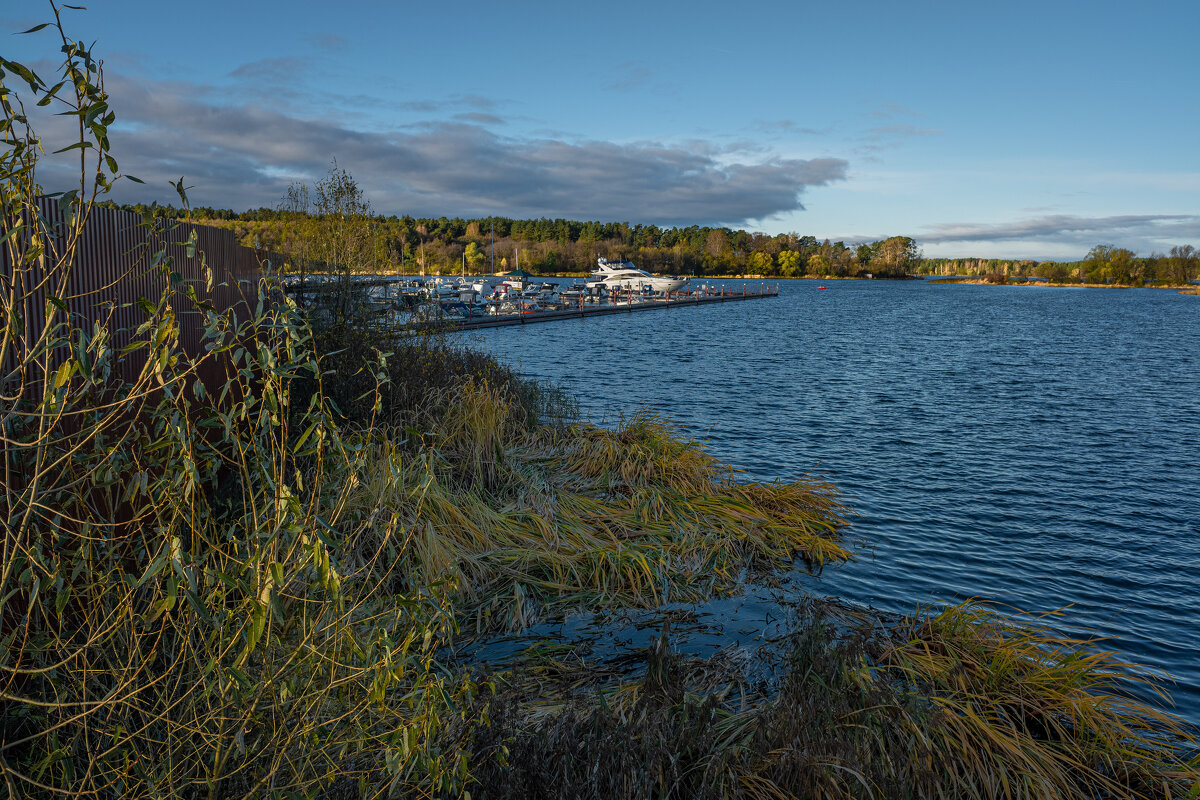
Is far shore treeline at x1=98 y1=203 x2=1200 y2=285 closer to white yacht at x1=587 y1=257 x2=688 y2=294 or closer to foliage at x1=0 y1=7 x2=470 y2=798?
white yacht at x1=587 y1=257 x2=688 y2=294

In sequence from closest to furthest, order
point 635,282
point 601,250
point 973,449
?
point 973,449 < point 635,282 < point 601,250

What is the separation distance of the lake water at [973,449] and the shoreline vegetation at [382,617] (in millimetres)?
967

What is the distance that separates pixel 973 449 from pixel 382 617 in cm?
1477

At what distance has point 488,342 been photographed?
108ft

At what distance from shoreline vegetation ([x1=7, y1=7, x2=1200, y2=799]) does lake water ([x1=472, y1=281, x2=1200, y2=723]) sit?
0.97 m

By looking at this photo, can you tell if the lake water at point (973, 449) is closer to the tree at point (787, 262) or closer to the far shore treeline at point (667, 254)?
the far shore treeline at point (667, 254)

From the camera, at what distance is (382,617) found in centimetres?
438

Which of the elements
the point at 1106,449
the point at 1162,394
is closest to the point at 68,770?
the point at 1106,449

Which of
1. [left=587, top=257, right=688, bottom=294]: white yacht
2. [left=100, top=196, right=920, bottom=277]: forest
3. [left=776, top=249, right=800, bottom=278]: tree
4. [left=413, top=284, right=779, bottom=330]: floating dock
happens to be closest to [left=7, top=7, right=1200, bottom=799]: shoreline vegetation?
[left=413, top=284, right=779, bottom=330]: floating dock

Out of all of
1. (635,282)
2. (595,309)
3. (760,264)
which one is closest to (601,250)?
(760,264)

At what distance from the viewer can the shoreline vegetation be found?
2557 millimetres

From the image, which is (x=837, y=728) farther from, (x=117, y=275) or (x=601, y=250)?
(x=601, y=250)

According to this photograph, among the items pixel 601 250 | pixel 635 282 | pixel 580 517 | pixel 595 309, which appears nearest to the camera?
pixel 580 517

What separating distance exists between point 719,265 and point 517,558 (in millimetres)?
165493
